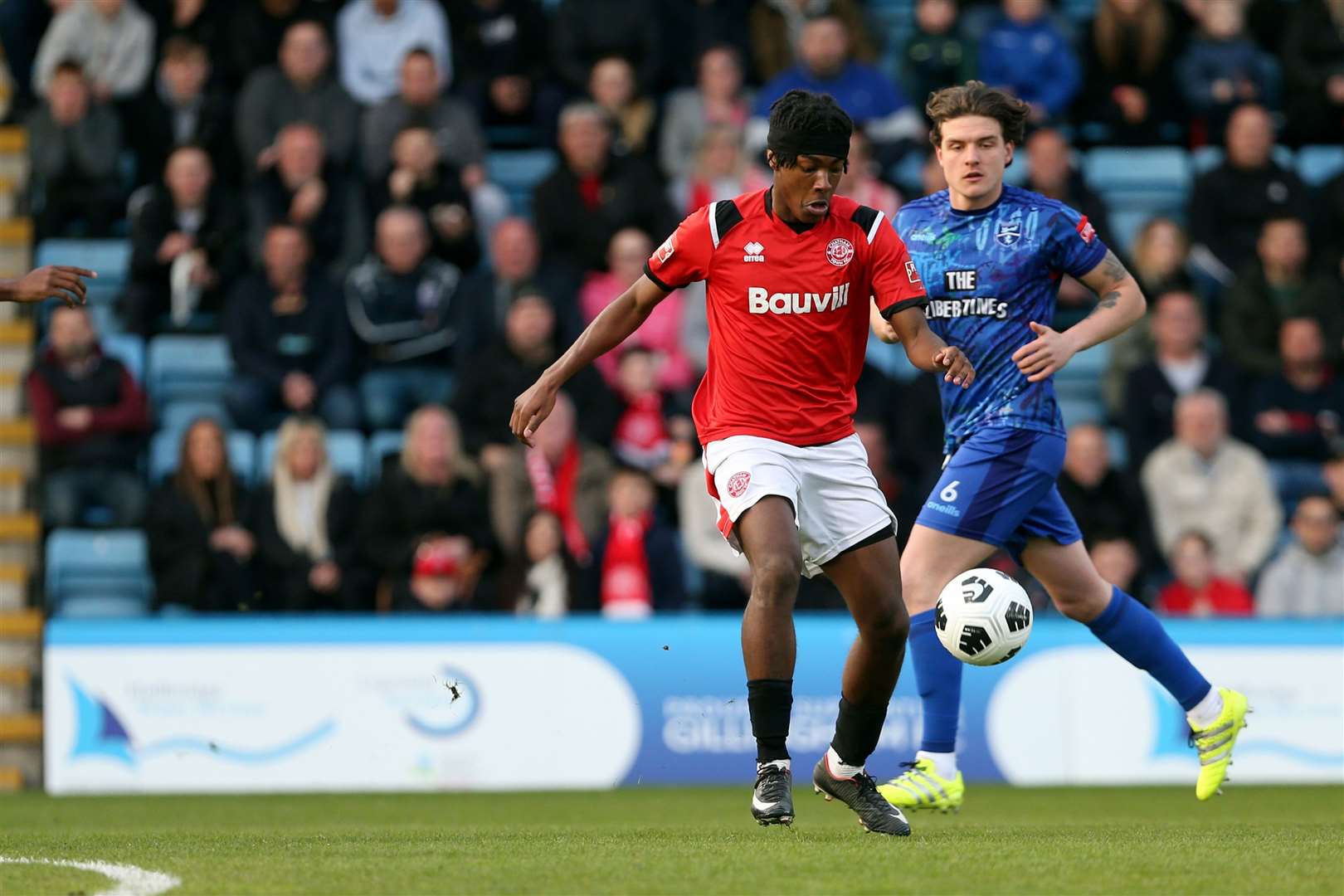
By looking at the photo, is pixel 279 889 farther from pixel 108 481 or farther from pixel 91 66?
pixel 91 66

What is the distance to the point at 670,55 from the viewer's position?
1611cm

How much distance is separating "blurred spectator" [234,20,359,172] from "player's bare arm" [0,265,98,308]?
7.75 meters

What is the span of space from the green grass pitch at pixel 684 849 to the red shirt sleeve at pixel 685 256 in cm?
190

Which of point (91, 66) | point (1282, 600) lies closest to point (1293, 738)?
point (1282, 600)

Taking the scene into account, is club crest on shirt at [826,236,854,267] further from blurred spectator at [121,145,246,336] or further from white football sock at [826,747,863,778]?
blurred spectator at [121,145,246,336]

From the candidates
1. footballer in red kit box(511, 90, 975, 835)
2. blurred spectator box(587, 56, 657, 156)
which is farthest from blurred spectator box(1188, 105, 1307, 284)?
footballer in red kit box(511, 90, 975, 835)

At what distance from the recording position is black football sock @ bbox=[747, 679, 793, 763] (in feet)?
22.3

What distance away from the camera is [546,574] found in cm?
1245

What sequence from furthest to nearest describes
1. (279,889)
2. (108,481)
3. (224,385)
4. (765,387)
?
(224,385), (108,481), (765,387), (279,889)

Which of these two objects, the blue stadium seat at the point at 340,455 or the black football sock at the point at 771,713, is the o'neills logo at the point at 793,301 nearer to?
the black football sock at the point at 771,713

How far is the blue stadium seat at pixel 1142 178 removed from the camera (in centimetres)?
1567

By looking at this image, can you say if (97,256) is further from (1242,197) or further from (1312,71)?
(1312,71)

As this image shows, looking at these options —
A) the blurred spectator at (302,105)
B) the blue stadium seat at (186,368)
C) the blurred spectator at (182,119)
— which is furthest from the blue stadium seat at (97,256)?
the blurred spectator at (302,105)

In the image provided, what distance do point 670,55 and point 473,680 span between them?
6.37 metres
